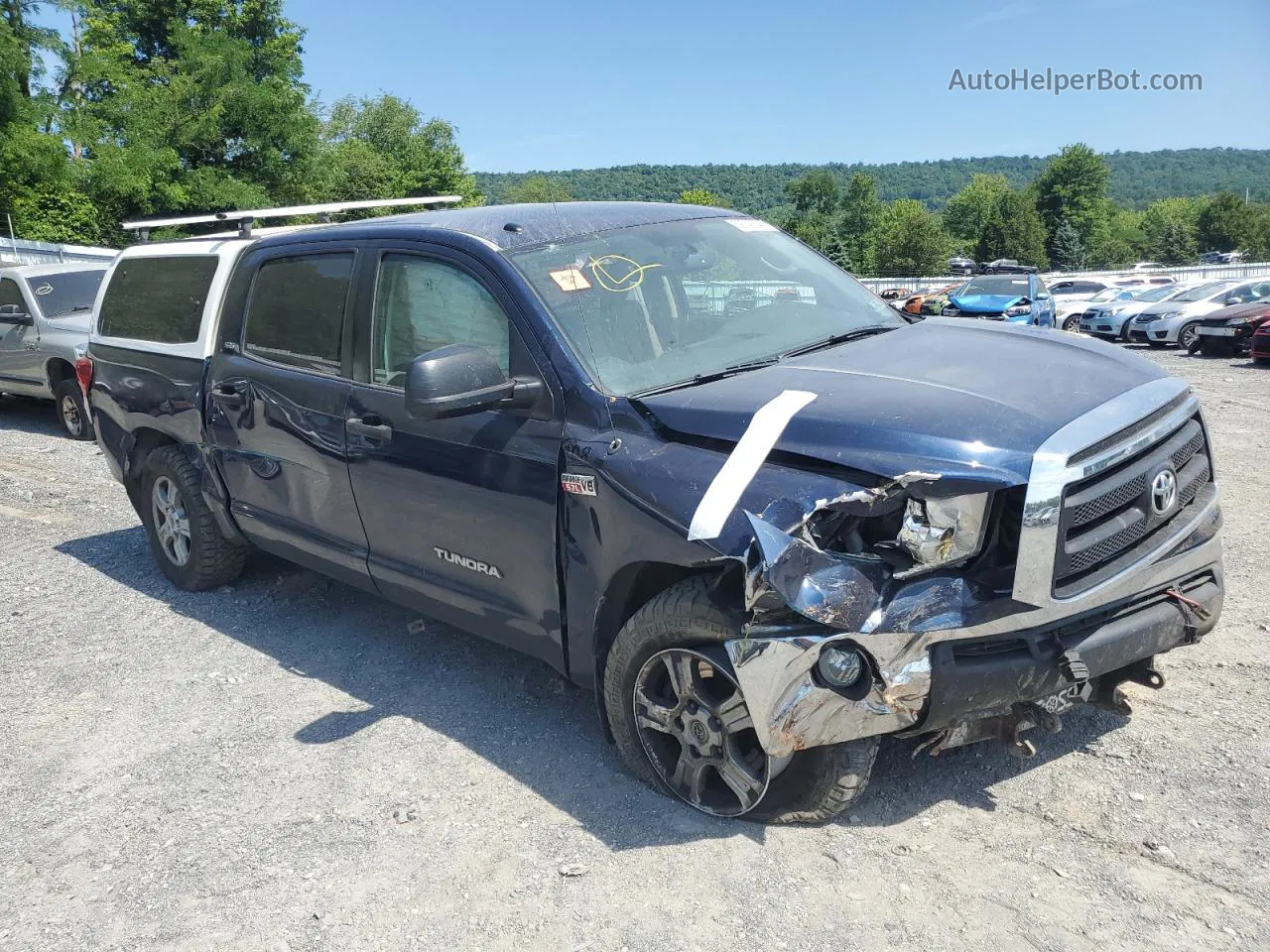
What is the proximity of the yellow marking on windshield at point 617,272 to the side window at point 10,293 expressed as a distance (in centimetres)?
985

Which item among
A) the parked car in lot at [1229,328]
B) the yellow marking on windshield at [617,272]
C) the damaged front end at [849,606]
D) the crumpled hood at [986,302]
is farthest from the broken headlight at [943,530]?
Result: the crumpled hood at [986,302]

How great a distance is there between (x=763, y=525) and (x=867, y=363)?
3.04 feet

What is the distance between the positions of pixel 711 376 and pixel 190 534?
3.55m

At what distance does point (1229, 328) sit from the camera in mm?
16984

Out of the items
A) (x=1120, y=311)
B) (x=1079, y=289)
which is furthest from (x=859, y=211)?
(x=1120, y=311)

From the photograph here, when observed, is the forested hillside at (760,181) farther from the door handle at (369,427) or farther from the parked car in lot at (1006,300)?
the door handle at (369,427)

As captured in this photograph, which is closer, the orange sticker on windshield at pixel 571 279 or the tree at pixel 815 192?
the orange sticker on windshield at pixel 571 279

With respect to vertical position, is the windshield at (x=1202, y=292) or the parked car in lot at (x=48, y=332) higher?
the parked car in lot at (x=48, y=332)

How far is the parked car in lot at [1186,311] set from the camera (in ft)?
63.1

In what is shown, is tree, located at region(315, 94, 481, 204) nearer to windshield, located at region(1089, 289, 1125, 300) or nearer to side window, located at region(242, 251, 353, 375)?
windshield, located at region(1089, 289, 1125, 300)

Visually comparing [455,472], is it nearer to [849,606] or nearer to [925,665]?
[849,606]

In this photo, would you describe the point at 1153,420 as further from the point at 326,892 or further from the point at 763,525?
the point at 326,892

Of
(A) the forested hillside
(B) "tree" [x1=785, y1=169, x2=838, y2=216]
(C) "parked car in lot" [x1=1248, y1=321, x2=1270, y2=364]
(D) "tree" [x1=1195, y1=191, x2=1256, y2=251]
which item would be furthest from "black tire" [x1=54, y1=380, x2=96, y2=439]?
(D) "tree" [x1=1195, y1=191, x2=1256, y2=251]

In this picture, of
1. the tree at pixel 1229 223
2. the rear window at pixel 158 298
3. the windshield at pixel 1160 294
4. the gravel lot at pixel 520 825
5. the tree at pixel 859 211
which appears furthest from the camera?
the tree at pixel 859 211
